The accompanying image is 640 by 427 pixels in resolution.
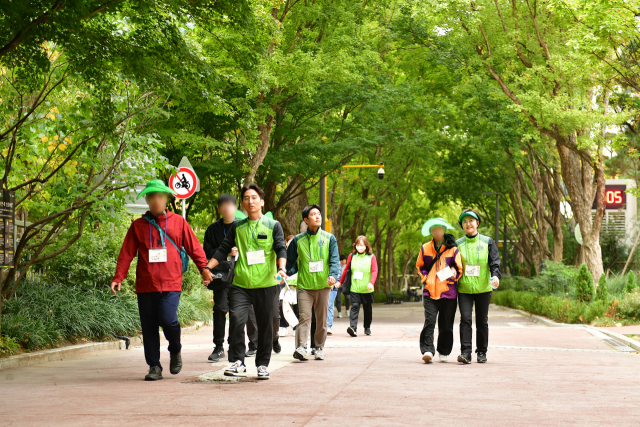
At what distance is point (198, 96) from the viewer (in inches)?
452

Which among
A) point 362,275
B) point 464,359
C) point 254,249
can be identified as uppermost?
point 254,249

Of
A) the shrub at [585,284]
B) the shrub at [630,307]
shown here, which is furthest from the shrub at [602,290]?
the shrub at [630,307]

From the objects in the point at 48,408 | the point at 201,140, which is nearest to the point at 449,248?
the point at 48,408

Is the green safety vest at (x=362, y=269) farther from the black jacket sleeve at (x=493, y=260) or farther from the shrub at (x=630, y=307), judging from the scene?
the shrub at (x=630, y=307)

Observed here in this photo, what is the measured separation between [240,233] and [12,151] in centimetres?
503

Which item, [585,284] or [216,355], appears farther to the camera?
[585,284]

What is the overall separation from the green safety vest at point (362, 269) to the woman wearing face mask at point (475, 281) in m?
5.83

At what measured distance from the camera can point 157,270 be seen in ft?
27.8

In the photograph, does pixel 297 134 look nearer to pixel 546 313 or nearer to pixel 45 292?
pixel 546 313

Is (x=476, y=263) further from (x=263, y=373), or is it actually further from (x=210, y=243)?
(x=263, y=373)

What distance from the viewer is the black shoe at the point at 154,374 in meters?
8.52

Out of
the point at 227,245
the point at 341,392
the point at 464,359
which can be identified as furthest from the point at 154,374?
the point at 464,359

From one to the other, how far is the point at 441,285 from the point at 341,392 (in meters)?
3.35

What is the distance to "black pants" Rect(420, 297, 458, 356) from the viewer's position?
10469 millimetres
